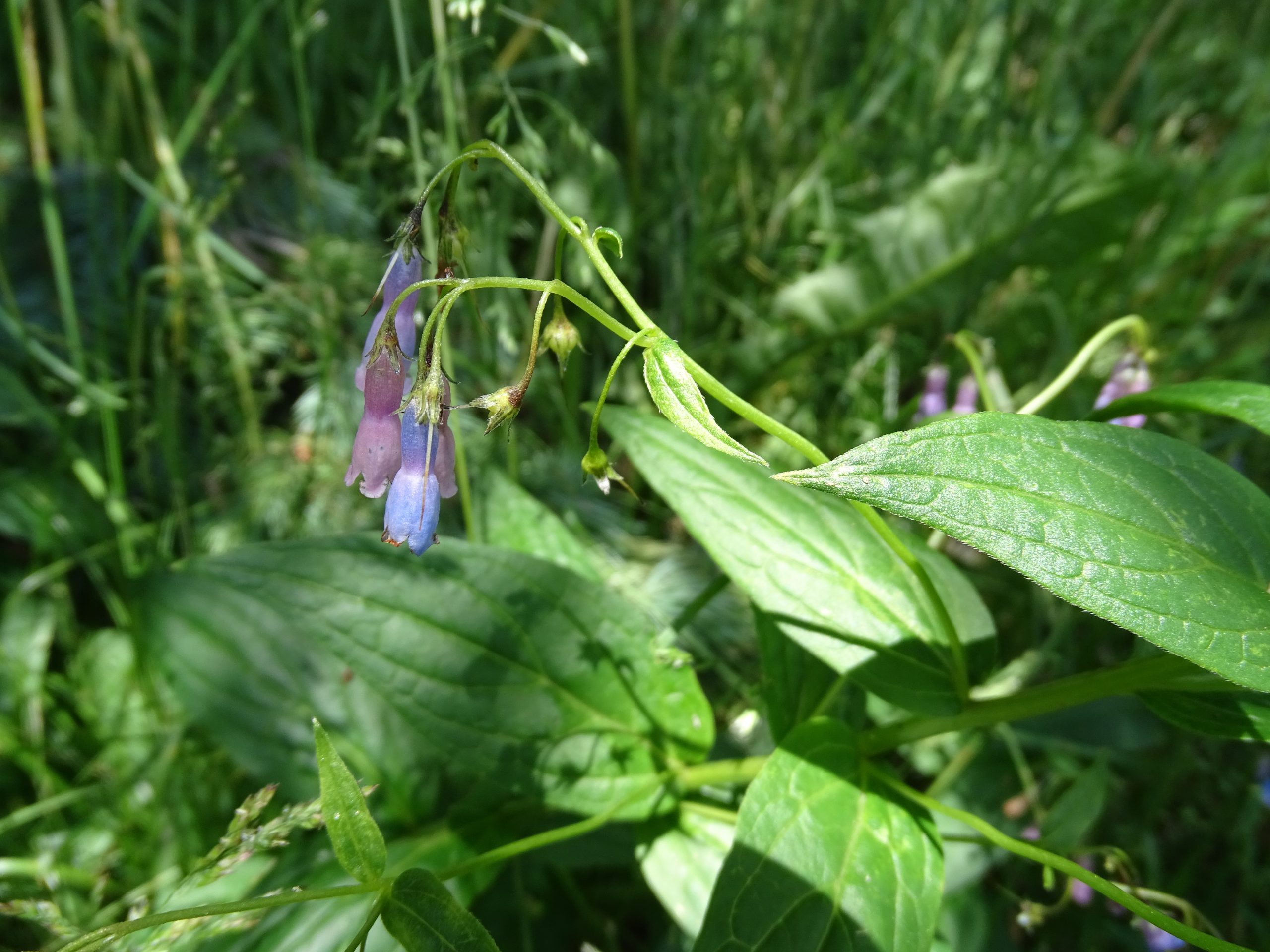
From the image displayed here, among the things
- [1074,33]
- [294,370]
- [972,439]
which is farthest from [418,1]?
[972,439]

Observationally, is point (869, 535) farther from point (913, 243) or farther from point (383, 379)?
point (913, 243)

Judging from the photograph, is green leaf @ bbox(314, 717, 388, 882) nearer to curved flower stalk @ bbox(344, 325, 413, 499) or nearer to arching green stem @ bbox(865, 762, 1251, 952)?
curved flower stalk @ bbox(344, 325, 413, 499)

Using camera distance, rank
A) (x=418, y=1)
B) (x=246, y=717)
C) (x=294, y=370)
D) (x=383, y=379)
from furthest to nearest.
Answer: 1. (x=418, y=1)
2. (x=294, y=370)
3. (x=246, y=717)
4. (x=383, y=379)

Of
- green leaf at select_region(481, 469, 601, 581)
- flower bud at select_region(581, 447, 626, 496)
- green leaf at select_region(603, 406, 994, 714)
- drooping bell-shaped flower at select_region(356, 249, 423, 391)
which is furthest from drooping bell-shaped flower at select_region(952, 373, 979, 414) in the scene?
drooping bell-shaped flower at select_region(356, 249, 423, 391)

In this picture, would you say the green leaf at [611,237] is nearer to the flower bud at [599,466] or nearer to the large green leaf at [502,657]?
the flower bud at [599,466]

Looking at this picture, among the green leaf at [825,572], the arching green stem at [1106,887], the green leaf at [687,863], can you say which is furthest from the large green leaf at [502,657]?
the arching green stem at [1106,887]

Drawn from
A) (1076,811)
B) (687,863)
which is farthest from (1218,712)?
(687,863)
